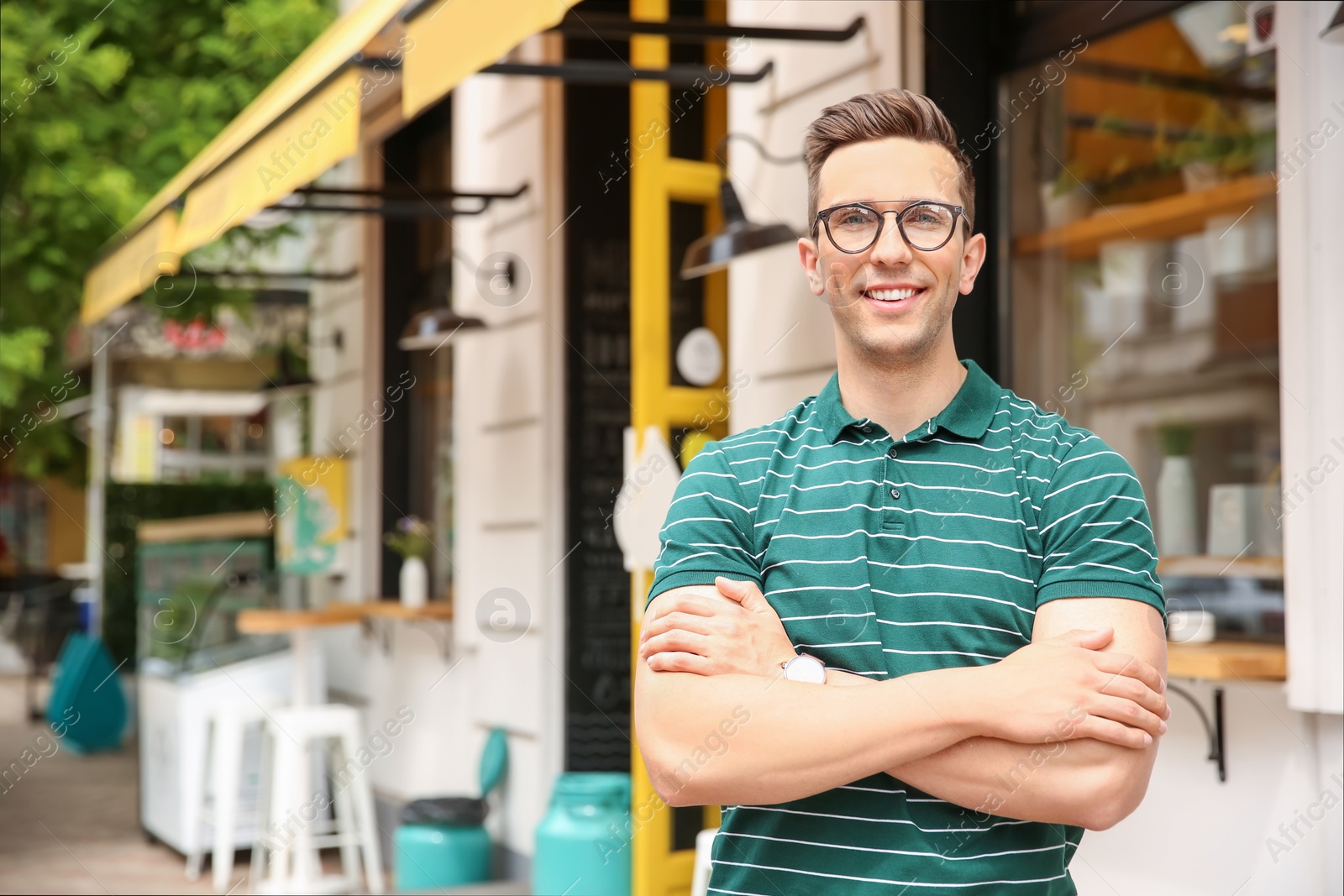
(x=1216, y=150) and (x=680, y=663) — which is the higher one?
(x=1216, y=150)

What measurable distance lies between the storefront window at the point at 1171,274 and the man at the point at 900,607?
1.70 meters

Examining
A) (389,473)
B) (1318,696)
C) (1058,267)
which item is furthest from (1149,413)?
(389,473)

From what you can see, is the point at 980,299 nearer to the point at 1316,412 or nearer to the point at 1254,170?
the point at 1254,170

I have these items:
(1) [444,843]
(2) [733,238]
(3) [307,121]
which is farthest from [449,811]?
(2) [733,238]

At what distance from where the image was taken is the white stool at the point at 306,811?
19.9ft

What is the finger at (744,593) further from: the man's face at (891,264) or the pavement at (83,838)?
the pavement at (83,838)

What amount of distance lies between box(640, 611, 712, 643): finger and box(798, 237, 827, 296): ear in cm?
47

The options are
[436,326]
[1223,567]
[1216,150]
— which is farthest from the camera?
[436,326]

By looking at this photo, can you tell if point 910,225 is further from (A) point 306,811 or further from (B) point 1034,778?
(A) point 306,811

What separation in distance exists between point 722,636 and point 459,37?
2170 millimetres

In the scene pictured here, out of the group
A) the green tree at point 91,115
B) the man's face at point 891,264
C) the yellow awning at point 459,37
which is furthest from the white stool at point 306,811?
the man's face at point 891,264

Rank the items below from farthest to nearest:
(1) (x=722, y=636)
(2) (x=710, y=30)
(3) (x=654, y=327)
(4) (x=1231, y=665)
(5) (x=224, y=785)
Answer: (5) (x=224, y=785), (3) (x=654, y=327), (2) (x=710, y=30), (4) (x=1231, y=665), (1) (x=722, y=636)

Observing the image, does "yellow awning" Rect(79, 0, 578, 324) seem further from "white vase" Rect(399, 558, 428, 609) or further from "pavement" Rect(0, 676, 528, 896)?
"pavement" Rect(0, 676, 528, 896)

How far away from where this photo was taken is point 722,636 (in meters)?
1.70
